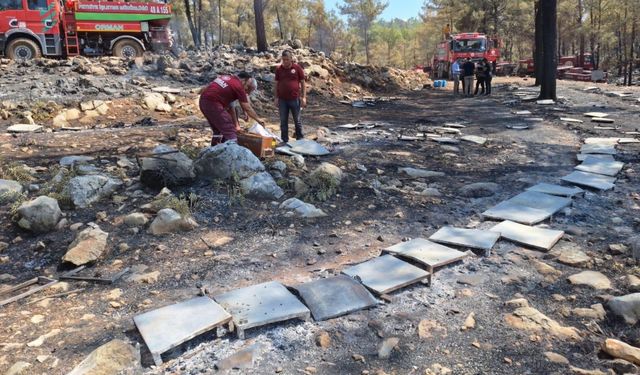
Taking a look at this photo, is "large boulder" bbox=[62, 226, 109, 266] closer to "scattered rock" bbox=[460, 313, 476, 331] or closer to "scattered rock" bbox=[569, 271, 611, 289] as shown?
"scattered rock" bbox=[460, 313, 476, 331]

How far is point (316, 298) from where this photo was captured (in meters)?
2.97

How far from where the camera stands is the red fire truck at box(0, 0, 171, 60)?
1434cm

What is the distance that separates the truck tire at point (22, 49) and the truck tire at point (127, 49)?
233cm

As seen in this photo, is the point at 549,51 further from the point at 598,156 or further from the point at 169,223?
the point at 169,223

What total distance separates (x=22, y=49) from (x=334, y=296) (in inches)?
613

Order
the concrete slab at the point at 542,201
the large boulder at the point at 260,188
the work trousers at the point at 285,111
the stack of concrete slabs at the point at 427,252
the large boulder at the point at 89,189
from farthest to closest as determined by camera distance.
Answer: the work trousers at the point at 285,111 → the large boulder at the point at 260,188 → the large boulder at the point at 89,189 → the concrete slab at the point at 542,201 → the stack of concrete slabs at the point at 427,252

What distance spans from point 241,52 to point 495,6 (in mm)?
28493

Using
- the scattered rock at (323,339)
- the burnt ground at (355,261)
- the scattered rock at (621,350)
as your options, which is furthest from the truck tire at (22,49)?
the scattered rock at (621,350)

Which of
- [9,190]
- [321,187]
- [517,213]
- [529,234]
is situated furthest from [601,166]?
[9,190]

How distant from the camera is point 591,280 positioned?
3240 millimetres

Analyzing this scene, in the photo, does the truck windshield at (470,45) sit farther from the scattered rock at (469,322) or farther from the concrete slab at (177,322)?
the concrete slab at (177,322)

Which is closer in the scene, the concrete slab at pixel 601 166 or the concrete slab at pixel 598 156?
the concrete slab at pixel 601 166

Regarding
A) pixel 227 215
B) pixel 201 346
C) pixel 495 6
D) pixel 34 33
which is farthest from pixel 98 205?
pixel 495 6

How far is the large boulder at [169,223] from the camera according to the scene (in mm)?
4191
